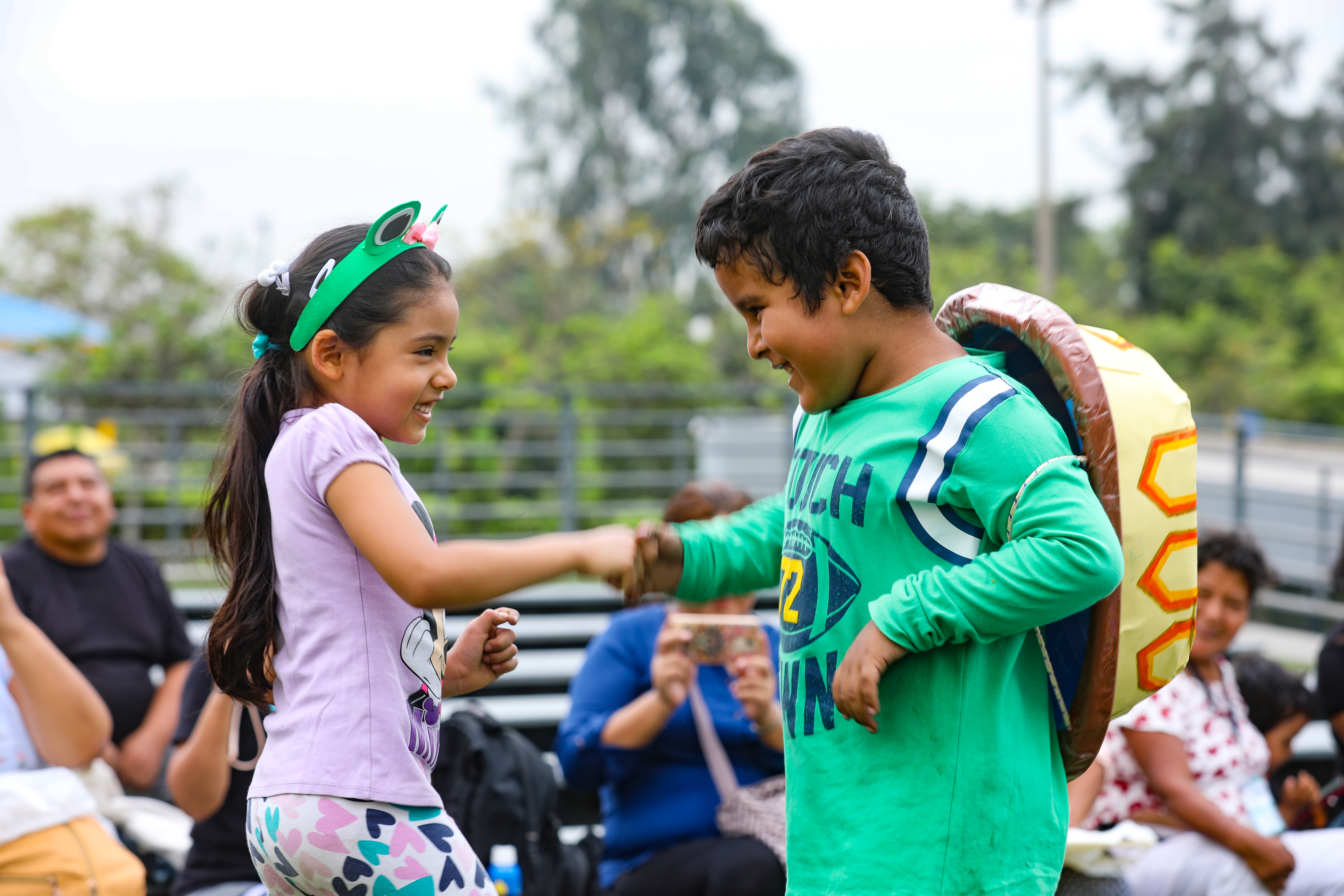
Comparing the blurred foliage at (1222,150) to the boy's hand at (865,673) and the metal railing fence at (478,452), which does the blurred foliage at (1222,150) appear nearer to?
the metal railing fence at (478,452)

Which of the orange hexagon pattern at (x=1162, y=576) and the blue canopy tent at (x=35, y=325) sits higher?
the orange hexagon pattern at (x=1162, y=576)

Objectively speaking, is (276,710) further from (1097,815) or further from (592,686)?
(1097,815)

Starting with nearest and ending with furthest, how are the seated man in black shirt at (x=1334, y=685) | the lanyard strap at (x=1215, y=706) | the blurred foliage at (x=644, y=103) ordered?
the lanyard strap at (x=1215, y=706)
the seated man in black shirt at (x=1334, y=685)
the blurred foliage at (x=644, y=103)

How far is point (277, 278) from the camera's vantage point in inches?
63.6

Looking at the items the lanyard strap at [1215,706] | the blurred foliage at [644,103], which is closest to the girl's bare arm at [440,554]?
the lanyard strap at [1215,706]

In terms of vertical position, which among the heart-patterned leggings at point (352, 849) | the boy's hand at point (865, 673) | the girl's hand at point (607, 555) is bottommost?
the heart-patterned leggings at point (352, 849)

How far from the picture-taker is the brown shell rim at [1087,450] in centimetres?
148

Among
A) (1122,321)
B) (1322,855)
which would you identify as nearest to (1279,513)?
(1322,855)

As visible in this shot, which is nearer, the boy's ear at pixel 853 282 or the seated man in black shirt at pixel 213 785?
the boy's ear at pixel 853 282

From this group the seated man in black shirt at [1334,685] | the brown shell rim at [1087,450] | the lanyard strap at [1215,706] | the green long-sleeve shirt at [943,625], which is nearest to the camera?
the green long-sleeve shirt at [943,625]

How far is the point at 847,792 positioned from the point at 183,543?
25.2 ft

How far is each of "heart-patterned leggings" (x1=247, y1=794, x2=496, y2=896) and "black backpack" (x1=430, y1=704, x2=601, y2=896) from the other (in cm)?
120

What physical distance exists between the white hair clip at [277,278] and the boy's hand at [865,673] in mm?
941

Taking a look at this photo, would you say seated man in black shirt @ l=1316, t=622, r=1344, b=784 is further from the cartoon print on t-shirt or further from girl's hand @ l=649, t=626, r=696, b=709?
the cartoon print on t-shirt
